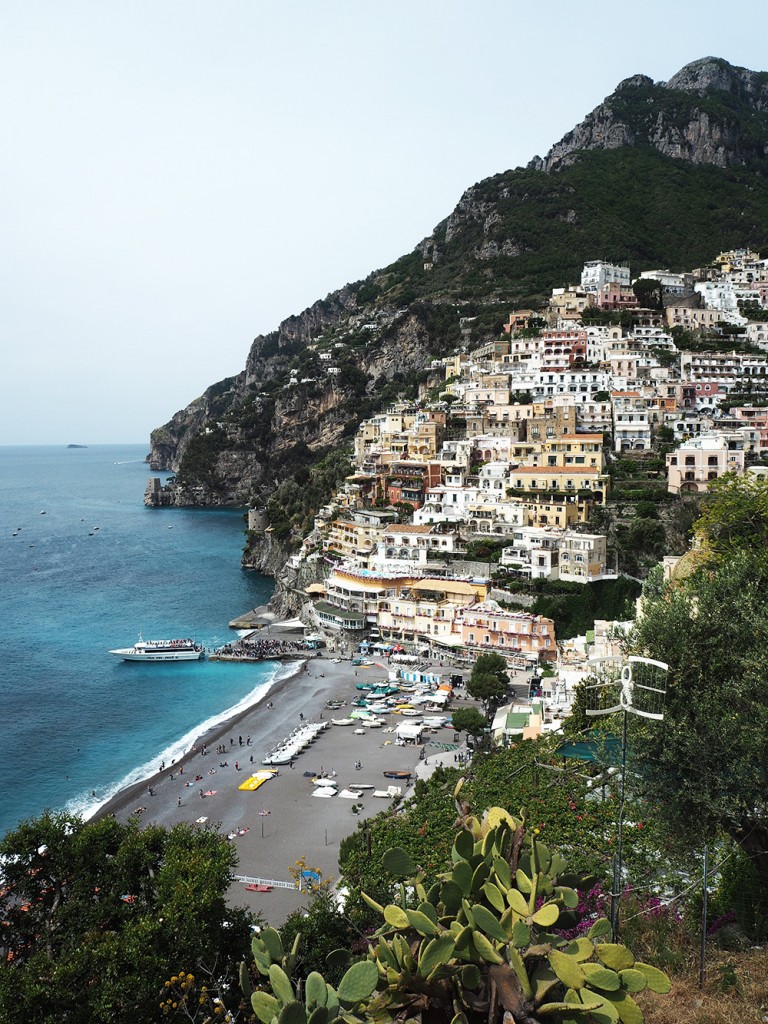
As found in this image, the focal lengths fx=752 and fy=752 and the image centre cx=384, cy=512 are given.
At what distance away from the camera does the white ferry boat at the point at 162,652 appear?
42.4 m

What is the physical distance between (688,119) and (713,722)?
141 m

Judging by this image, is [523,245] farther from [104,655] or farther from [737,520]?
[737,520]

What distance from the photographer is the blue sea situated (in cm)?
2884

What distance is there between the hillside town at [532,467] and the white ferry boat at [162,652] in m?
7.96

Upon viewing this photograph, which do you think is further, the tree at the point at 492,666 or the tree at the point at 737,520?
the tree at the point at 492,666

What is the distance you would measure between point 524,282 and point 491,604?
66.3m

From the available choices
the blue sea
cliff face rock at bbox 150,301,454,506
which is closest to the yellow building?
the blue sea

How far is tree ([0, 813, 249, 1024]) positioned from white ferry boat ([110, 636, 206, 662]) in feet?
101

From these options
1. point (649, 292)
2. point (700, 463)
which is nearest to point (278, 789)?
point (700, 463)

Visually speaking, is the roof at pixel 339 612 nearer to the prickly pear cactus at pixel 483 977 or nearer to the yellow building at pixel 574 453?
the yellow building at pixel 574 453

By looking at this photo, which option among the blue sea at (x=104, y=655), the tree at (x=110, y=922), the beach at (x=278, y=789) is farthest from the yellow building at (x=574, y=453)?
the tree at (x=110, y=922)

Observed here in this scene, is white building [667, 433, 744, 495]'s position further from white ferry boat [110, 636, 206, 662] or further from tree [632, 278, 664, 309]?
tree [632, 278, 664, 309]

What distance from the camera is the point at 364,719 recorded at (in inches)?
1277

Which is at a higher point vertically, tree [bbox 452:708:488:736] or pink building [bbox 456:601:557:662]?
pink building [bbox 456:601:557:662]
